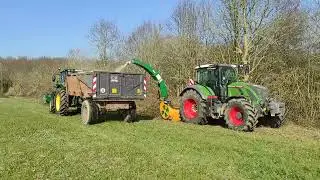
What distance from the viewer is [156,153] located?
9.68 m

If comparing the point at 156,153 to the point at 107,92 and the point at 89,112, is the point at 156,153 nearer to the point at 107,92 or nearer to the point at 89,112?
the point at 89,112

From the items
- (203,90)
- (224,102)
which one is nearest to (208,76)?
(203,90)

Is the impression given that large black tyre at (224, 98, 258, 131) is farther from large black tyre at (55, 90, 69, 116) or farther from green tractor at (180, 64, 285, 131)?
large black tyre at (55, 90, 69, 116)

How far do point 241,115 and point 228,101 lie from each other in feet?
3.28

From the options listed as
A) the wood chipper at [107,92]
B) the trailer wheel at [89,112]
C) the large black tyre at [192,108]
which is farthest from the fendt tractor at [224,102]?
the trailer wheel at [89,112]

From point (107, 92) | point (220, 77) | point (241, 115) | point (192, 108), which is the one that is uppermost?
point (220, 77)

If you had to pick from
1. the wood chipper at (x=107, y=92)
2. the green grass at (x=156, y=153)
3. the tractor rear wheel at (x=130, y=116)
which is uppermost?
the wood chipper at (x=107, y=92)

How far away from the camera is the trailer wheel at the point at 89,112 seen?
15.5 metres

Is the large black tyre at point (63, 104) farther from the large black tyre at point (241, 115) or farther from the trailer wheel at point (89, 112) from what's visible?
the large black tyre at point (241, 115)

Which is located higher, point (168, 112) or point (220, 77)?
point (220, 77)

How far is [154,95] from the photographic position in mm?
20578

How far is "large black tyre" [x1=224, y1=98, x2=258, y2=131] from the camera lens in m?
13.6

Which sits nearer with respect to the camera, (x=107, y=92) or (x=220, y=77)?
(x=220, y=77)

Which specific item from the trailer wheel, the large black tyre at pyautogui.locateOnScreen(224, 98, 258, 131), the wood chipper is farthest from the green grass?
the wood chipper
